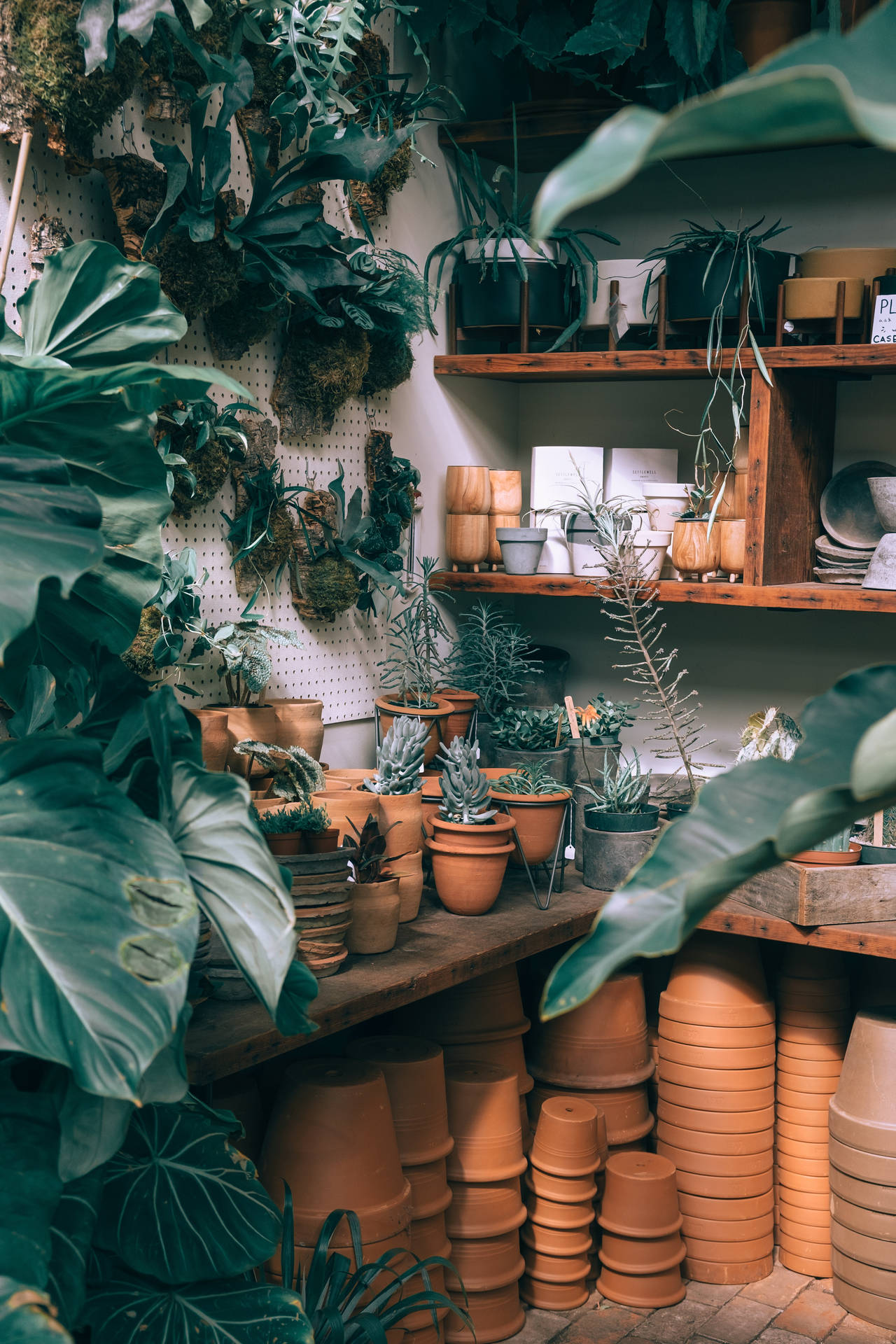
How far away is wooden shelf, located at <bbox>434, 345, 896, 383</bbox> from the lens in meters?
2.43

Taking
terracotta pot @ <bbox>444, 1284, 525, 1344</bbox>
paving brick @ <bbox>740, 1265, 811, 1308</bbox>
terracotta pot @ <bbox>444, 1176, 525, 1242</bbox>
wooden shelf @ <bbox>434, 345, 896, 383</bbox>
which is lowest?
paving brick @ <bbox>740, 1265, 811, 1308</bbox>

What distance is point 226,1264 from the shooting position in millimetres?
1405

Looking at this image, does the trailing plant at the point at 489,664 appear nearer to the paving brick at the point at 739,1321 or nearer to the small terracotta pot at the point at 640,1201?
the small terracotta pot at the point at 640,1201

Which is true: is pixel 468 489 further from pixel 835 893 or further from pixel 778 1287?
pixel 778 1287

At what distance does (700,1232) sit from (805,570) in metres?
1.39

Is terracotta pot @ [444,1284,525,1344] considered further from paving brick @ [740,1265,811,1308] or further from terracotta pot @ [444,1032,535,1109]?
paving brick @ [740,1265,811,1308]

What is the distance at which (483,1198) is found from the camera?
7.44 ft

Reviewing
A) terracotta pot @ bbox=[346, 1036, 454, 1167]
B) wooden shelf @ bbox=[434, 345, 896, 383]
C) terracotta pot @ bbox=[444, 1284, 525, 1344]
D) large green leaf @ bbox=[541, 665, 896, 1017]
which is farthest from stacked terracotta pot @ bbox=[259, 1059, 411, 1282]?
wooden shelf @ bbox=[434, 345, 896, 383]

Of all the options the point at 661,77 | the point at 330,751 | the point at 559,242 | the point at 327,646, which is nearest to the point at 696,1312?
the point at 330,751

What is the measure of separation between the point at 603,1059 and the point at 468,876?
1.87 feet

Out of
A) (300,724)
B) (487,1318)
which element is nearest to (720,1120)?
(487,1318)

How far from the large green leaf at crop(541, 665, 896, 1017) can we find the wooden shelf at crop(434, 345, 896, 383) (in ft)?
→ 6.37

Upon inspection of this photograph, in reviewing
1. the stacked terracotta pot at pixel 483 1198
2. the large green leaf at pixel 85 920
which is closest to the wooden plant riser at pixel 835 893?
the stacked terracotta pot at pixel 483 1198

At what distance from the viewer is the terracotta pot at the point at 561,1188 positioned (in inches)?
94.3
